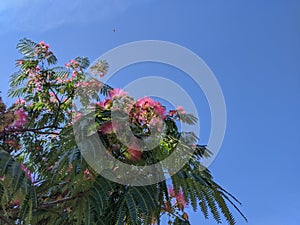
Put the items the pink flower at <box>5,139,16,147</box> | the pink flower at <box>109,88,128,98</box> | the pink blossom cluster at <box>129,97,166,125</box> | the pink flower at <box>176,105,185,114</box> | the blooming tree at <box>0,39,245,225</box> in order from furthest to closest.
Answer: the pink flower at <box>5,139,16,147</box>, the pink flower at <box>176,105,185,114</box>, the pink flower at <box>109,88,128,98</box>, the pink blossom cluster at <box>129,97,166,125</box>, the blooming tree at <box>0,39,245,225</box>

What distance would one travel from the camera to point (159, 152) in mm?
2588

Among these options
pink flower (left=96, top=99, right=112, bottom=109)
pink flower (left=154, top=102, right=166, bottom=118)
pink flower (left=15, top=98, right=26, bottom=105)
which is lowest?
pink flower (left=154, top=102, right=166, bottom=118)

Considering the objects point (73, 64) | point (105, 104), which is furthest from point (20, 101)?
point (105, 104)

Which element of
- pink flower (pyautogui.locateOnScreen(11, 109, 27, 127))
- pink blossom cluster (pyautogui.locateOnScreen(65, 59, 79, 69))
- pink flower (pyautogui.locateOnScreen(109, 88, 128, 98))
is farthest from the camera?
pink blossom cluster (pyautogui.locateOnScreen(65, 59, 79, 69))

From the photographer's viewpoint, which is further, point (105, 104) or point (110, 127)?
point (105, 104)

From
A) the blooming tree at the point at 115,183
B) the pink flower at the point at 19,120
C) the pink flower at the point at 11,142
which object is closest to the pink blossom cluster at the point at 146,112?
the blooming tree at the point at 115,183

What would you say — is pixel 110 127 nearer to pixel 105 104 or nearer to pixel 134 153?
pixel 134 153

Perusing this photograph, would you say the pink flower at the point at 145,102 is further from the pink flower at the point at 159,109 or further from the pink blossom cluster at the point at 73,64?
the pink blossom cluster at the point at 73,64

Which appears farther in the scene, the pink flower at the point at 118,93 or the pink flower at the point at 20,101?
the pink flower at the point at 20,101

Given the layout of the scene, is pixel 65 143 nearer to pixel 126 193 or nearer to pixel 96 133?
pixel 96 133

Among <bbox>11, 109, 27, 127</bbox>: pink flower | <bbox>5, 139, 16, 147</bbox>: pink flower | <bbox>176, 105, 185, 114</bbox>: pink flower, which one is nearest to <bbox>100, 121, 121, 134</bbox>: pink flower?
<bbox>176, 105, 185, 114</bbox>: pink flower

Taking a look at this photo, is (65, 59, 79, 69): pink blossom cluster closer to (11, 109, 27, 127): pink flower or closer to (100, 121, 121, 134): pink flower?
(11, 109, 27, 127): pink flower

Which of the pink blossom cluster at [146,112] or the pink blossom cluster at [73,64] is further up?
the pink blossom cluster at [73,64]

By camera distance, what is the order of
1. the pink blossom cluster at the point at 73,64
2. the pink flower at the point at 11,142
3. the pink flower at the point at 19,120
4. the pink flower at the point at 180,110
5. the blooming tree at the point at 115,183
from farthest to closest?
the pink blossom cluster at the point at 73,64 → the pink flower at the point at 11,142 → the pink flower at the point at 19,120 → the pink flower at the point at 180,110 → the blooming tree at the point at 115,183
